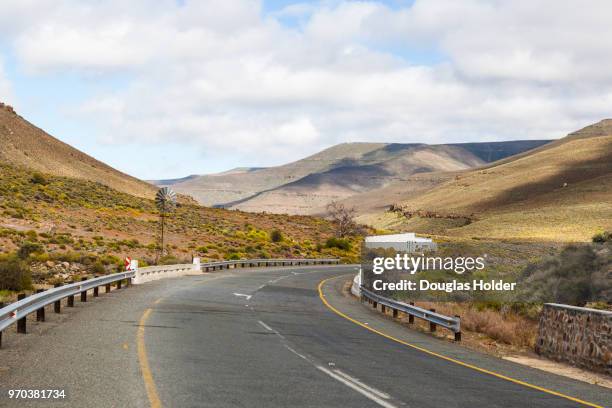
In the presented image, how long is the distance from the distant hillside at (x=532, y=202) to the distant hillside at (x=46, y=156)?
58.2 metres

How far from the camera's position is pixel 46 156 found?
119625mm

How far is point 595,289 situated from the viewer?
2495 cm

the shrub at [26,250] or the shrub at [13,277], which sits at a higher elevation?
the shrub at [26,250]

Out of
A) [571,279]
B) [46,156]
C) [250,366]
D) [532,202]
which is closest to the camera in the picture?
[250,366]

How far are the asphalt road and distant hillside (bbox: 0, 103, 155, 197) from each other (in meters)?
96.3

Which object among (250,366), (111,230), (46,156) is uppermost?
(46,156)

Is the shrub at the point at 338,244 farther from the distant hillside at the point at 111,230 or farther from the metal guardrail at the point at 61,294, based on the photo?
the metal guardrail at the point at 61,294

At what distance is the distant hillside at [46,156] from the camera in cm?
11225

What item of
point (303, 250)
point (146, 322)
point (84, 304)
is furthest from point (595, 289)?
point (303, 250)

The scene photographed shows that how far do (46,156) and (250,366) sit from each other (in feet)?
384

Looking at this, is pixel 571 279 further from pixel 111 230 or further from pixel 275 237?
pixel 275 237

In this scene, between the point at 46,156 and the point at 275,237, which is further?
the point at 46,156

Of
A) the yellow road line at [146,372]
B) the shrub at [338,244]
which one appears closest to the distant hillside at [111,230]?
the shrub at [338,244]

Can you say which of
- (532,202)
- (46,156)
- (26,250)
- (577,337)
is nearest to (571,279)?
(577,337)
